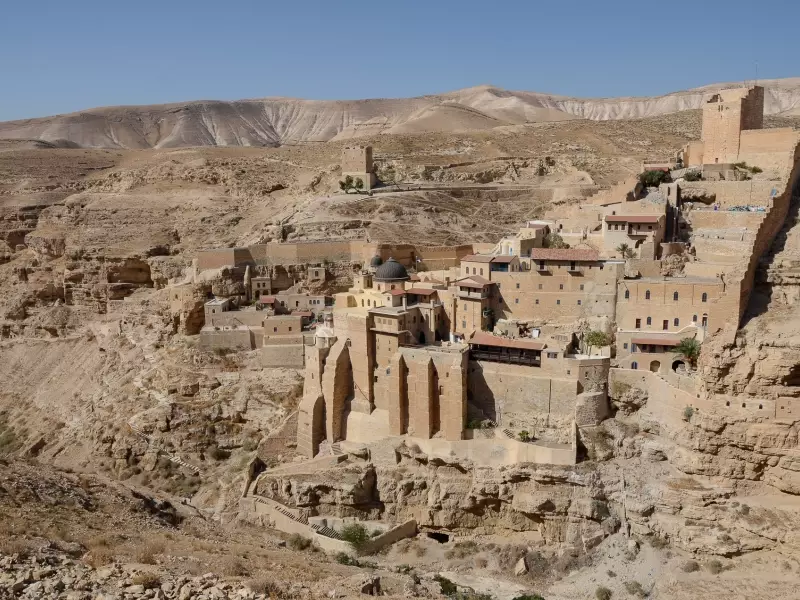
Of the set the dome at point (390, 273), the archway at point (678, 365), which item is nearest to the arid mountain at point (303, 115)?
the dome at point (390, 273)

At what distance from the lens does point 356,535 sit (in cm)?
2597

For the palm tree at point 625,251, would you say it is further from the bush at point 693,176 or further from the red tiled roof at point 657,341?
the bush at point 693,176

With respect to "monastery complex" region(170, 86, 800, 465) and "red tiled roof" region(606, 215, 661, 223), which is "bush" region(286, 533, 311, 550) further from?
"red tiled roof" region(606, 215, 661, 223)

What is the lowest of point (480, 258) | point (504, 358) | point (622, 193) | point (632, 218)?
point (504, 358)

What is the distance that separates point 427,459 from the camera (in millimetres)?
27172

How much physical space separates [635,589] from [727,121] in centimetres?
2250

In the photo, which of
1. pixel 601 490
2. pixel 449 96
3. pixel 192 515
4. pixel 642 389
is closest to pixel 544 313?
pixel 642 389

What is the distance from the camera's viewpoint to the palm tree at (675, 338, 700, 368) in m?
25.0

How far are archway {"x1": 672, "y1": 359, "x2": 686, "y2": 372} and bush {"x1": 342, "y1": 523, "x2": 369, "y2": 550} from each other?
11.8 m

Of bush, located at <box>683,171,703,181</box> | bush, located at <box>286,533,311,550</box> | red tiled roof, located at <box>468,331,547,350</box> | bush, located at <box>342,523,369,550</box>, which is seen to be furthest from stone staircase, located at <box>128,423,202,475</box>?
bush, located at <box>683,171,703,181</box>

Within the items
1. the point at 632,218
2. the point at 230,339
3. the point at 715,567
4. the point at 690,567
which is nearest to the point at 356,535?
the point at 690,567

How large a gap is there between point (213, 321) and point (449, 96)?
116266 millimetres

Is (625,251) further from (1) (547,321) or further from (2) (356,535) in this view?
(2) (356,535)

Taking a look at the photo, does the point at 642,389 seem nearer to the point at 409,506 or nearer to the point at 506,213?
the point at 409,506
